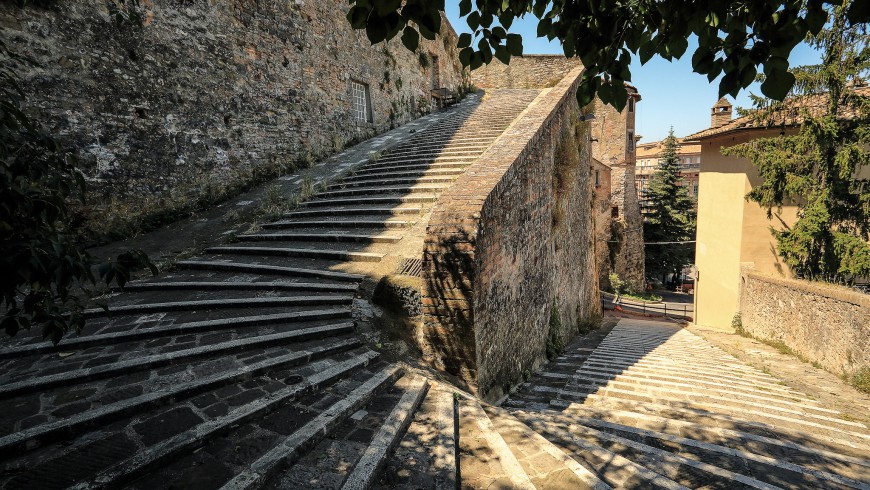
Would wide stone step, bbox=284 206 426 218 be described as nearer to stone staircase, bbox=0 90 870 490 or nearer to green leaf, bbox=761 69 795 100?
stone staircase, bbox=0 90 870 490

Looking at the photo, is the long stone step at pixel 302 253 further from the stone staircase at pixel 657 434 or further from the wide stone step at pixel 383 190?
the stone staircase at pixel 657 434

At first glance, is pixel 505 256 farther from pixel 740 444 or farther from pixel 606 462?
pixel 740 444

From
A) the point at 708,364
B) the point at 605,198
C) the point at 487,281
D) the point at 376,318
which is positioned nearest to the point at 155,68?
the point at 376,318

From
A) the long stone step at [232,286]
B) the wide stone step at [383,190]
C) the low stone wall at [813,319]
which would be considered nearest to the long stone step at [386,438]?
the long stone step at [232,286]

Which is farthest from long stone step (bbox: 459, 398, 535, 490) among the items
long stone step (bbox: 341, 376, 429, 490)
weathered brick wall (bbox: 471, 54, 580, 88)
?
weathered brick wall (bbox: 471, 54, 580, 88)

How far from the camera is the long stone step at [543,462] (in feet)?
7.75

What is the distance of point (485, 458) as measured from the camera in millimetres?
2631

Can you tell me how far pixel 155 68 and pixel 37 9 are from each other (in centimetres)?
167

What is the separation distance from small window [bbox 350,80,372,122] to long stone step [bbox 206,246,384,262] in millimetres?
7348

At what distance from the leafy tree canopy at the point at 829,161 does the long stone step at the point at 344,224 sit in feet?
29.5

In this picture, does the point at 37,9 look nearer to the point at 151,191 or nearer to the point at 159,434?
the point at 151,191

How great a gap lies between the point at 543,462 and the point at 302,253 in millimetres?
4590

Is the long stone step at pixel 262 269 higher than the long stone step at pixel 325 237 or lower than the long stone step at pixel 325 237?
lower

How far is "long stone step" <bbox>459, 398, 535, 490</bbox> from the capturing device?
7.83 ft
